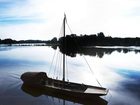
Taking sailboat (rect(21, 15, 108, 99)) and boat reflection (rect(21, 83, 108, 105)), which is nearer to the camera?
sailboat (rect(21, 15, 108, 99))

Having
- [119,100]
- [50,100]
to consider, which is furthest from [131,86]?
[50,100]

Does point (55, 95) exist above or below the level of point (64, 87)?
below

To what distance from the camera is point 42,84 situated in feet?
134

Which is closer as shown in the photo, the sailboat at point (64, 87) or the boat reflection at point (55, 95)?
the sailboat at point (64, 87)

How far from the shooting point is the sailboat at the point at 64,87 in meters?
33.7

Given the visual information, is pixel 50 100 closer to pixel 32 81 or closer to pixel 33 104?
pixel 33 104

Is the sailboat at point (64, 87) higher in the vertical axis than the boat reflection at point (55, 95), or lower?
higher

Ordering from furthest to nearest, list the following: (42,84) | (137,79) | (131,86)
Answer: (137,79) → (131,86) → (42,84)

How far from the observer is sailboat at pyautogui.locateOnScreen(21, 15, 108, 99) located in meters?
33.7

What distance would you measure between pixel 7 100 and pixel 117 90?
18320mm

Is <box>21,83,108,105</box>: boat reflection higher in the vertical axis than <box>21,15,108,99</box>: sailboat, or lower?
lower

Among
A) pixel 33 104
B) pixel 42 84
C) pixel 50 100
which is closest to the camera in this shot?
pixel 33 104

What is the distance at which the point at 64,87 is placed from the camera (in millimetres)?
38375

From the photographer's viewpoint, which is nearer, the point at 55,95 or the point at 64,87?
the point at 55,95
